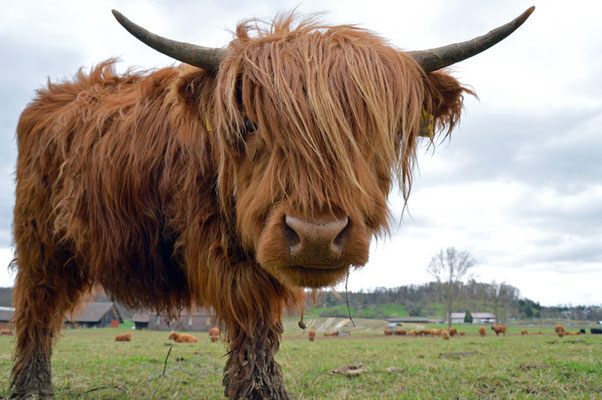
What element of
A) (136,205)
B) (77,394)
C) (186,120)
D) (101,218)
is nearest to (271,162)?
(186,120)

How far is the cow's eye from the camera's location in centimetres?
212

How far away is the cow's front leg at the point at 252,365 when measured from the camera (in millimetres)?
2707

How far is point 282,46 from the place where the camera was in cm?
225

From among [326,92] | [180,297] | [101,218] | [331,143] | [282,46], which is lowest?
[180,297]

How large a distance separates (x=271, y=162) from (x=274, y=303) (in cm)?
103

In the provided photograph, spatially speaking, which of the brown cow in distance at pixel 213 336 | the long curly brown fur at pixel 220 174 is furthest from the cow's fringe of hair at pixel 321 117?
the brown cow in distance at pixel 213 336

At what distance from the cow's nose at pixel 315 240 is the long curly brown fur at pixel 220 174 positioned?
0.18ft

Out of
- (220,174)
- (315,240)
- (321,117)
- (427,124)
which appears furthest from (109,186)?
(427,124)

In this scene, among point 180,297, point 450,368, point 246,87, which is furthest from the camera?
point 450,368

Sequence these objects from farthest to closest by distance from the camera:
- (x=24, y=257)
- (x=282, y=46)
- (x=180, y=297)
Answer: (x=24, y=257)
(x=180, y=297)
(x=282, y=46)

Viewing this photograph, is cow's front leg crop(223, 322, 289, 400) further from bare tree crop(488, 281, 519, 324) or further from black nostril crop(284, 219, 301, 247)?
bare tree crop(488, 281, 519, 324)

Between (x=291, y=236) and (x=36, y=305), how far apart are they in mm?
2865

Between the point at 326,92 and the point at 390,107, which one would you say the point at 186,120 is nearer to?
the point at 326,92

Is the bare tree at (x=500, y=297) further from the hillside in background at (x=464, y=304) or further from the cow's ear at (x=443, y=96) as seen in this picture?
the cow's ear at (x=443, y=96)
